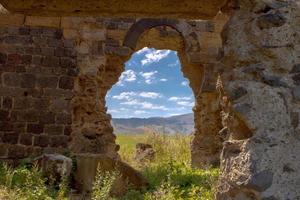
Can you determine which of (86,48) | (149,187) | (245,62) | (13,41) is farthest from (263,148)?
(86,48)

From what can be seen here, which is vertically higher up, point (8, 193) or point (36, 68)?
point (36, 68)

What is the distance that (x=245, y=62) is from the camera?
10.9ft

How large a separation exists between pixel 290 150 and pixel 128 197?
3.28 meters

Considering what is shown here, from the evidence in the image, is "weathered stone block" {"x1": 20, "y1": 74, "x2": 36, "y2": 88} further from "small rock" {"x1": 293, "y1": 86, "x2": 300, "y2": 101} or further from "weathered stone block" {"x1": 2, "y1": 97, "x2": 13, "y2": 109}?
"small rock" {"x1": 293, "y1": 86, "x2": 300, "y2": 101}

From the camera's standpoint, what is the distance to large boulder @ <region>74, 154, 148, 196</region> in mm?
6441

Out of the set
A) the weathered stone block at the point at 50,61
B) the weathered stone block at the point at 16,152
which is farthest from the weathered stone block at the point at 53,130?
the weathered stone block at the point at 50,61

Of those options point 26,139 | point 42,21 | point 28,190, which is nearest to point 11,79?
point 26,139

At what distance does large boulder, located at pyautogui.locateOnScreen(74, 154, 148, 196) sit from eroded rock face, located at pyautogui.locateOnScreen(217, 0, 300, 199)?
3301 mm

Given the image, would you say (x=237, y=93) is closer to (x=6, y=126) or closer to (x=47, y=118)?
(x=47, y=118)

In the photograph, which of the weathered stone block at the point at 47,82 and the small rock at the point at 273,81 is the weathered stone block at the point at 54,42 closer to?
the weathered stone block at the point at 47,82

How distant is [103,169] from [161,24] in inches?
199

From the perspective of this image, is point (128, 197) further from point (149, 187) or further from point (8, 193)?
point (8, 193)

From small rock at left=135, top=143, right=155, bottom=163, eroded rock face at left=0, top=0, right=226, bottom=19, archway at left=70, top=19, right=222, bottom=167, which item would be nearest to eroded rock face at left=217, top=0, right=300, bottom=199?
eroded rock face at left=0, top=0, right=226, bottom=19

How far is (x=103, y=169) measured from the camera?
21.8 feet
